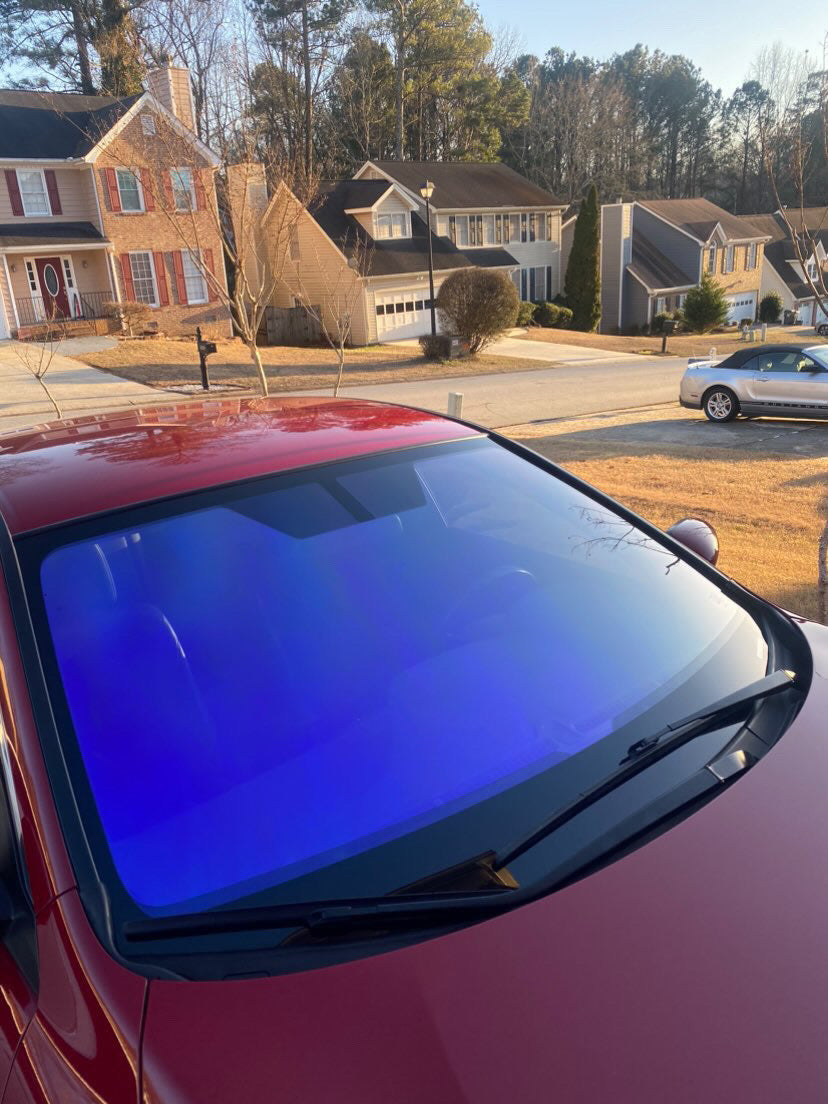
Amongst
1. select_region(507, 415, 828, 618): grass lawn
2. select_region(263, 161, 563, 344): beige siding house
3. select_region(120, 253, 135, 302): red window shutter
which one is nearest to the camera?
select_region(507, 415, 828, 618): grass lawn

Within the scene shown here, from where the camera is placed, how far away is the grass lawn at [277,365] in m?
23.6

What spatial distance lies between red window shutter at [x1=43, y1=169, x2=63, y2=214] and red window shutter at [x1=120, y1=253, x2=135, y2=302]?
2589 millimetres

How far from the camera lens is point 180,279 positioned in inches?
1267

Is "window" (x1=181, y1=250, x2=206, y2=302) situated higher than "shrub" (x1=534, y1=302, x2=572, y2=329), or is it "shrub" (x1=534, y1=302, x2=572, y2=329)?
"window" (x1=181, y1=250, x2=206, y2=302)

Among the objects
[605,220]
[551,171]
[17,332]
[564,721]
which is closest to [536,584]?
[564,721]

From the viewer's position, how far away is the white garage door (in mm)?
54122

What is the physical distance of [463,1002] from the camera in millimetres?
1188

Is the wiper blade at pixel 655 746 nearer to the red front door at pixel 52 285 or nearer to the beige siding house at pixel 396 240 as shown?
the beige siding house at pixel 396 240

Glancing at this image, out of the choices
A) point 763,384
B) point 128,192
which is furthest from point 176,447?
point 128,192

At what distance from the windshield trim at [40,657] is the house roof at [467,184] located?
130ft

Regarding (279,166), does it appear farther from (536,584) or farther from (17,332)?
(536,584)

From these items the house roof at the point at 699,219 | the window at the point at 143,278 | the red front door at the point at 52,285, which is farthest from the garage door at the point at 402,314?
the house roof at the point at 699,219

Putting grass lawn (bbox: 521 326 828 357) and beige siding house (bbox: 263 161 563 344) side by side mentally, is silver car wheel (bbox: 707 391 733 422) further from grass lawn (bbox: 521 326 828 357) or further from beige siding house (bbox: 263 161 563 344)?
grass lawn (bbox: 521 326 828 357)

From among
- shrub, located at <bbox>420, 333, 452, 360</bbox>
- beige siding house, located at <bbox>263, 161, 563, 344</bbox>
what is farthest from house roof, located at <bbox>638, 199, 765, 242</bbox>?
shrub, located at <bbox>420, 333, 452, 360</bbox>
